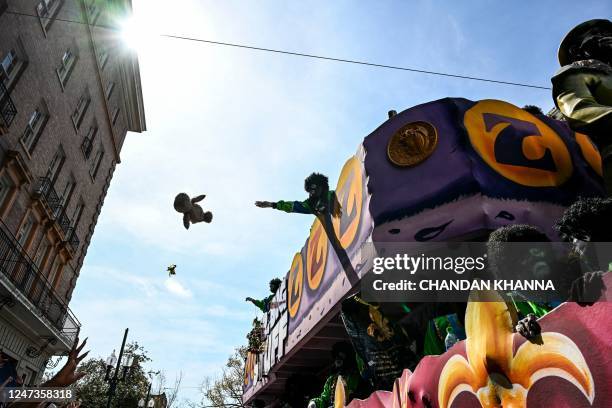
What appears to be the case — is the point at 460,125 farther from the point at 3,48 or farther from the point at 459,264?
the point at 3,48

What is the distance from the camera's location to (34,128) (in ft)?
52.4

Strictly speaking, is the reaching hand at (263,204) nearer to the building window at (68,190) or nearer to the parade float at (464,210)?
the parade float at (464,210)

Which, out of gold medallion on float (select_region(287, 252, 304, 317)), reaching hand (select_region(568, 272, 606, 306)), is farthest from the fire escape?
reaching hand (select_region(568, 272, 606, 306))

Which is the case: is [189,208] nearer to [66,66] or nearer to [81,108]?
[66,66]

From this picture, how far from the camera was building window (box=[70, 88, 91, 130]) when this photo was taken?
1908 centimetres

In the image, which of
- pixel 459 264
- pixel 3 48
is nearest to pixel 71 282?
pixel 3 48

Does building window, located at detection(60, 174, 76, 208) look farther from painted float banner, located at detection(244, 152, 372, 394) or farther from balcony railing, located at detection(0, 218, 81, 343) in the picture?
painted float banner, located at detection(244, 152, 372, 394)

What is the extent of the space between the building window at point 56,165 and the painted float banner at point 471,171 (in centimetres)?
1611

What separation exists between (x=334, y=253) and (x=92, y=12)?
18.9m

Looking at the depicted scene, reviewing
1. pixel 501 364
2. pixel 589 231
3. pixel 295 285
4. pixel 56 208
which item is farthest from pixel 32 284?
pixel 589 231

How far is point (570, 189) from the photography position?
5770 mm

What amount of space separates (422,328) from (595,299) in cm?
403

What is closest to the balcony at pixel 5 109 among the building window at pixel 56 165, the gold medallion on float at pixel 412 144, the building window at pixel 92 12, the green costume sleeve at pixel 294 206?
the building window at pixel 56 165

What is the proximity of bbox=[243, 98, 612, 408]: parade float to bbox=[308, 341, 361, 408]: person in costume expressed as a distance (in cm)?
18
